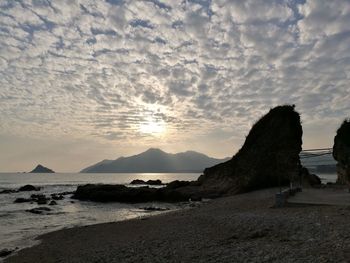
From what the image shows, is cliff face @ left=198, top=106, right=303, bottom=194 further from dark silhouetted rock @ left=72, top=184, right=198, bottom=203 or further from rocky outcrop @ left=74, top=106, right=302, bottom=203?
dark silhouetted rock @ left=72, top=184, right=198, bottom=203

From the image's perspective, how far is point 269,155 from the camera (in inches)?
1786

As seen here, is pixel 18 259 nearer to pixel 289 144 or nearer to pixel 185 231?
pixel 185 231

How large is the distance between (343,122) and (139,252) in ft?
126

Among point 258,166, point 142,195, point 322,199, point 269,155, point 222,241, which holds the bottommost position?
point 222,241

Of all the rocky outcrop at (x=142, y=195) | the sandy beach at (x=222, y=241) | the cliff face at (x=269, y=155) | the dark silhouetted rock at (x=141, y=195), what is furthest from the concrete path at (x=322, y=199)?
the dark silhouetted rock at (x=141, y=195)

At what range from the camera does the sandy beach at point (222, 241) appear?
38.2ft

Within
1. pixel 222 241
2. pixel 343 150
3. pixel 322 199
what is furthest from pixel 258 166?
pixel 222 241

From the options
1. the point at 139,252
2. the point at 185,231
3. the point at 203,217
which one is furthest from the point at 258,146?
the point at 139,252

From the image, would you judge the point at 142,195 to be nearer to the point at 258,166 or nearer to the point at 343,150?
the point at 258,166

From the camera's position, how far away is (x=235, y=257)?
11750 mm

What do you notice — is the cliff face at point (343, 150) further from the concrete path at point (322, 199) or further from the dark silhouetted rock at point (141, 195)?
the dark silhouetted rock at point (141, 195)

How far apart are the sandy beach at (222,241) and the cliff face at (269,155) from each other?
78.7 ft

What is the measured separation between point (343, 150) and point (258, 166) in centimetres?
999

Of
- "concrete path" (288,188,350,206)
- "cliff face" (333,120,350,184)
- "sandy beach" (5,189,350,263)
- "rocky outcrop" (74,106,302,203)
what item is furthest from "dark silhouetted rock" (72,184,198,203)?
"sandy beach" (5,189,350,263)
